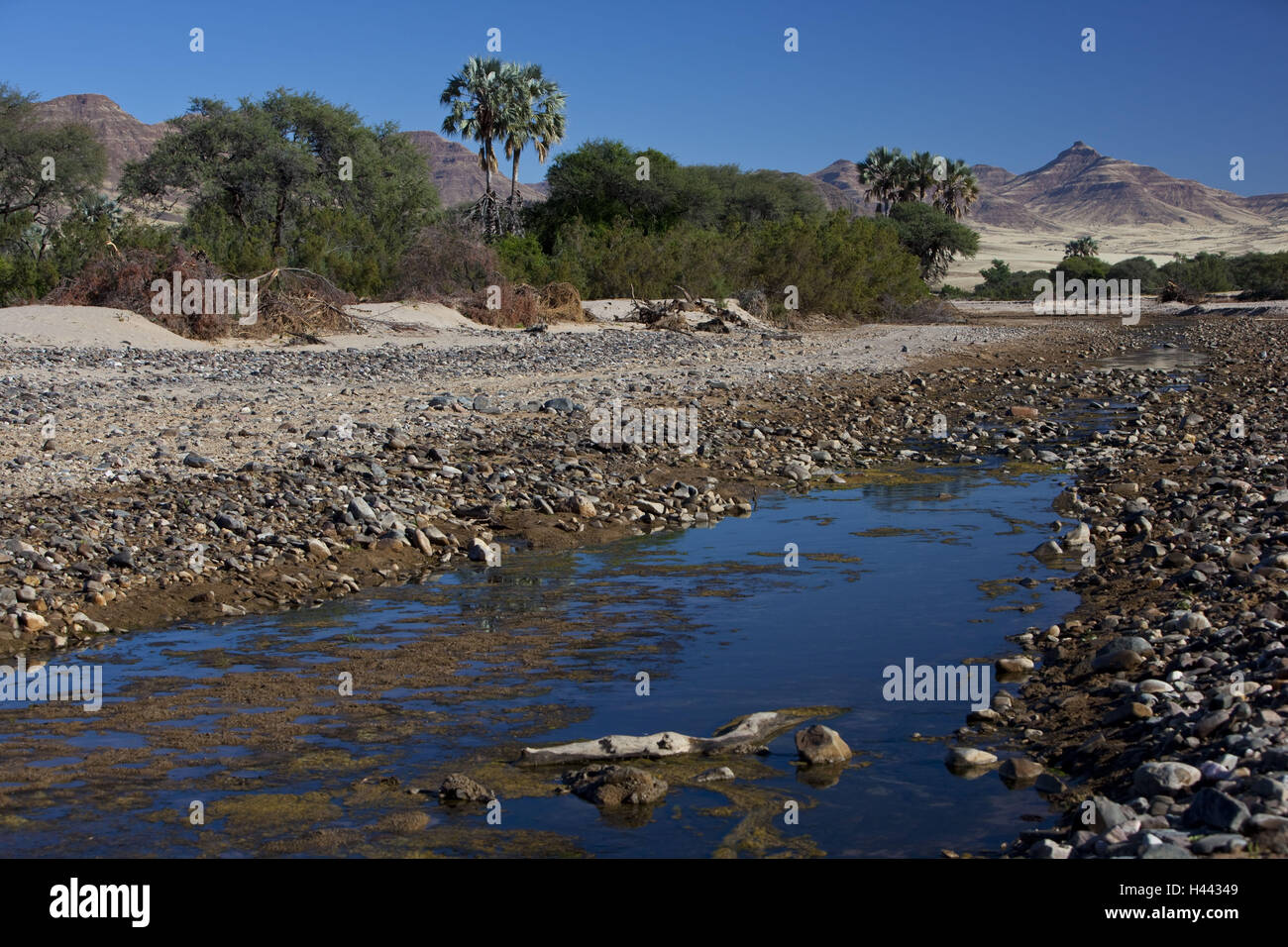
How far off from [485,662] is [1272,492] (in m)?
6.36

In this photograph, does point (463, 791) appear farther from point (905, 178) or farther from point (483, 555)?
point (905, 178)

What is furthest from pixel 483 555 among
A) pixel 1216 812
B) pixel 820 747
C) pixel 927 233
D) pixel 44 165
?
pixel 927 233

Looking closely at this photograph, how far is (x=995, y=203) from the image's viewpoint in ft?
→ 556

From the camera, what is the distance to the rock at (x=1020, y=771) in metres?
4.49

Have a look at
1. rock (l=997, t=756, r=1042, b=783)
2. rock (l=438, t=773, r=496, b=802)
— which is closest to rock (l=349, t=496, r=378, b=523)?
rock (l=438, t=773, r=496, b=802)

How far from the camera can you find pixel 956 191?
63562 millimetres

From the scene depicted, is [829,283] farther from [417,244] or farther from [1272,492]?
[1272,492]

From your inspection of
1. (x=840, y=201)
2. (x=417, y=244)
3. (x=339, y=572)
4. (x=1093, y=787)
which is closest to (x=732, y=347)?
(x=417, y=244)
